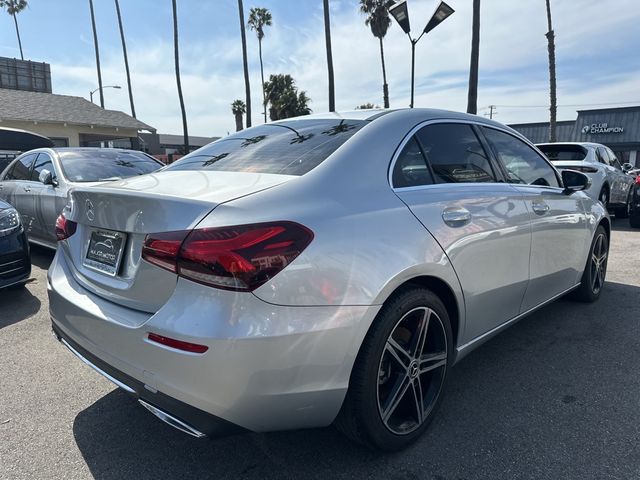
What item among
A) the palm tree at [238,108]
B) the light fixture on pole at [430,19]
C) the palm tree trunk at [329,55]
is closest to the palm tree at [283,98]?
the palm tree at [238,108]

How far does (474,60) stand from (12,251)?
1446cm

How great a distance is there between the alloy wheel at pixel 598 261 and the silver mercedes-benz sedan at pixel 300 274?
6.12ft

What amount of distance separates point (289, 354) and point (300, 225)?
0.48 m

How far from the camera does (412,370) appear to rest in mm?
2289

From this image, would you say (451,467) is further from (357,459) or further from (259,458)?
(259,458)

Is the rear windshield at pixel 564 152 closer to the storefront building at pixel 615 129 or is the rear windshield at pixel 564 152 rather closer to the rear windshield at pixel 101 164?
the rear windshield at pixel 101 164

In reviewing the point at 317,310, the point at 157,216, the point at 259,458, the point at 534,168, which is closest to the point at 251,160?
the point at 157,216

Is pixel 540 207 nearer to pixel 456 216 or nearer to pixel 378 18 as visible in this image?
pixel 456 216

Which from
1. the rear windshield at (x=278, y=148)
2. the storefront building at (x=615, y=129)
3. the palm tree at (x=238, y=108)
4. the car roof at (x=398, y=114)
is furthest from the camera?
the palm tree at (x=238, y=108)

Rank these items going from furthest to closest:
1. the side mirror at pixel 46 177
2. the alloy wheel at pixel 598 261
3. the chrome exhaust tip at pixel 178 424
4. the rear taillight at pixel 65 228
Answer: the side mirror at pixel 46 177 < the alloy wheel at pixel 598 261 < the rear taillight at pixel 65 228 < the chrome exhaust tip at pixel 178 424

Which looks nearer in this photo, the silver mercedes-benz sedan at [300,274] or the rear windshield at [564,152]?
the silver mercedes-benz sedan at [300,274]

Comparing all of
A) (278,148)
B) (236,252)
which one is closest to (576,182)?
(278,148)

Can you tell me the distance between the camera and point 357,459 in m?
2.21

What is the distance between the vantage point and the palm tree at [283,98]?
41.1 m
